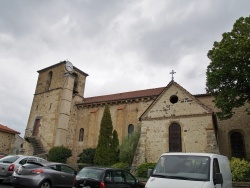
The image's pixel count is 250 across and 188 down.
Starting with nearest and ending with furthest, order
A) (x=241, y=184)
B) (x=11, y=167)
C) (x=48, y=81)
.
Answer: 1. (x=11, y=167)
2. (x=241, y=184)
3. (x=48, y=81)

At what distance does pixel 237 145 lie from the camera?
70.0 feet

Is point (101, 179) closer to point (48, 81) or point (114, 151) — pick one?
point (114, 151)

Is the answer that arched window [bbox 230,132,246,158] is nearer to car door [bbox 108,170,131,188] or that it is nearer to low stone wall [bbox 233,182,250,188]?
low stone wall [bbox 233,182,250,188]

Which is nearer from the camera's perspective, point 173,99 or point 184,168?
point 184,168

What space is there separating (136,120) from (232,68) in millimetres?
14331

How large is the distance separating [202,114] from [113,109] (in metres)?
14.1

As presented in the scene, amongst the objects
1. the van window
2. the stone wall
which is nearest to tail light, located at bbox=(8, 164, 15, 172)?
the van window

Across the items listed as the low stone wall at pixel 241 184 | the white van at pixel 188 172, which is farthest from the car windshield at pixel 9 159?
the low stone wall at pixel 241 184

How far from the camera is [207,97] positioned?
24906 mm

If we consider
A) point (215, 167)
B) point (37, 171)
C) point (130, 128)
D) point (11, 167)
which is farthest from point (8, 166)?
point (130, 128)

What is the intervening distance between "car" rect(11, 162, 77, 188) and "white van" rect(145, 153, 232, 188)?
16.7 ft

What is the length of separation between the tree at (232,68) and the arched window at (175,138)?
371cm

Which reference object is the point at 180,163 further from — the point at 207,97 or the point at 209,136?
the point at 207,97

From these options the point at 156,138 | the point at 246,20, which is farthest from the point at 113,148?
A: the point at 246,20
